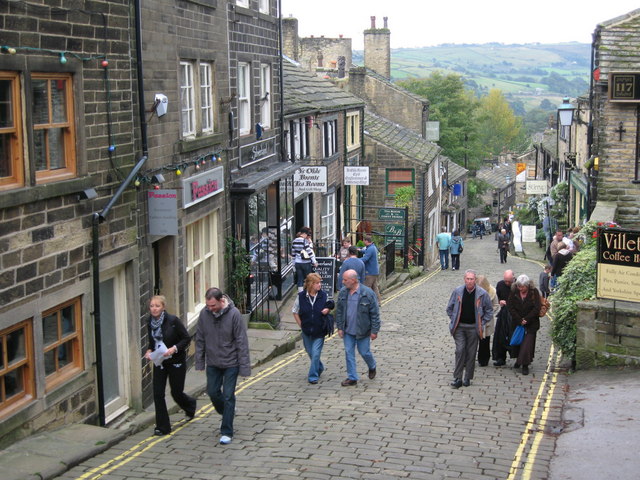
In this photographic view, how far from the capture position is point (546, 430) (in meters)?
9.41

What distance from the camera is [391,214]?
→ 29.5 meters

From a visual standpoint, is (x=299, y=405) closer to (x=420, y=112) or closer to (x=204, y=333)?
(x=204, y=333)

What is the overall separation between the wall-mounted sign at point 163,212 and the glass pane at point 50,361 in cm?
256

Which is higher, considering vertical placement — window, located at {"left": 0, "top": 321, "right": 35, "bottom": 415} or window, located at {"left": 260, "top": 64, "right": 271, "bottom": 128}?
window, located at {"left": 260, "top": 64, "right": 271, "bottom": 128}

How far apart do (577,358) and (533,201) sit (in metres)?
34.5

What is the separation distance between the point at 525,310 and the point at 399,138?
991 inches

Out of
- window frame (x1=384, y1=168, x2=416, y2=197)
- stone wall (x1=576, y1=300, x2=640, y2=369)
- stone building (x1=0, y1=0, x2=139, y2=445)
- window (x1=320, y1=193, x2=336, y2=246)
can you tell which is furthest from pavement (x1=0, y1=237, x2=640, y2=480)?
window frame (x1=384, y1=168, x2=416, y2=197)

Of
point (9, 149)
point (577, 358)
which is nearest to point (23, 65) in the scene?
point (9, 149)

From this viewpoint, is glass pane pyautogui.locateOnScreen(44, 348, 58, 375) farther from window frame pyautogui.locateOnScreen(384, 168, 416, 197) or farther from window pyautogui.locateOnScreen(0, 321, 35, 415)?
window frame pyautogui.locateOnScreen(384, 168, 416, 197)

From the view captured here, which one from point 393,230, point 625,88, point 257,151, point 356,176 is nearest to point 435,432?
point 257,151

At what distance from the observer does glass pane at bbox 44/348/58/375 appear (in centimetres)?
884

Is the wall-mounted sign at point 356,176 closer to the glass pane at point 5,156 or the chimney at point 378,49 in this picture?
the glass pane at point 5,156

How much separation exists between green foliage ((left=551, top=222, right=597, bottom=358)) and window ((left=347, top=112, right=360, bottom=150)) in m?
18.0

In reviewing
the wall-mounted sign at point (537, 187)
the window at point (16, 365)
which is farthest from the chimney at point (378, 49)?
the window at point (16, 365)
